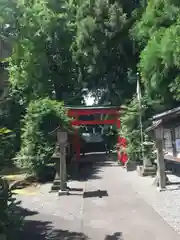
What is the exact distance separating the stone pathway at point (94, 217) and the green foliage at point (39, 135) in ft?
12.7

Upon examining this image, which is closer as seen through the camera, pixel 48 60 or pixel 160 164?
pixel 160 164

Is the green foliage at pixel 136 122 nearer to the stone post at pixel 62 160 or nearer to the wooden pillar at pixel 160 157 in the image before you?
the wooden pillar at pixel 160 157

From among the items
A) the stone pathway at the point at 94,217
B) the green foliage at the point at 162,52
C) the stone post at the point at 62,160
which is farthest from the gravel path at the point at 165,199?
the green foliage at the point at 162,52

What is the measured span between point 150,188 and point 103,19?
767 inches

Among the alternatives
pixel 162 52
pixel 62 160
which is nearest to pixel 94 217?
pixel 62 160

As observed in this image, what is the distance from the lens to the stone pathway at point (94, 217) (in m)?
6.93

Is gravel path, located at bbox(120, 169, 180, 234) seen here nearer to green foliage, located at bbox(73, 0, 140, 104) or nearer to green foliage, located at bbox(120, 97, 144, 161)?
green foliage, located at bbox(120, 97, 144, 161)

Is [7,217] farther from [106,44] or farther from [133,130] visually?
[106,44]

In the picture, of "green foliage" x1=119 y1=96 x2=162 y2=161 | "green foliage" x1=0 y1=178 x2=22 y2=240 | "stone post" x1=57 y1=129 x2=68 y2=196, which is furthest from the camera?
"green foliage" x1=119 y1=96 x2=162 y2=161

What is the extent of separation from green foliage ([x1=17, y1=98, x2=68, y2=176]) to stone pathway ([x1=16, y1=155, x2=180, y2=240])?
388cm

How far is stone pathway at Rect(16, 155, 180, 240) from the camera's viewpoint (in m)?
6.93

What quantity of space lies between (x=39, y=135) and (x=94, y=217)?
931 centimetres

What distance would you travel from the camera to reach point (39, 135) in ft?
56.4

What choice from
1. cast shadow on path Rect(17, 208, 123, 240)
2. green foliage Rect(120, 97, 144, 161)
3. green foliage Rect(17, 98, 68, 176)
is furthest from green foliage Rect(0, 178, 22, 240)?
green foliage Rect(120, 97, 144, 161)
